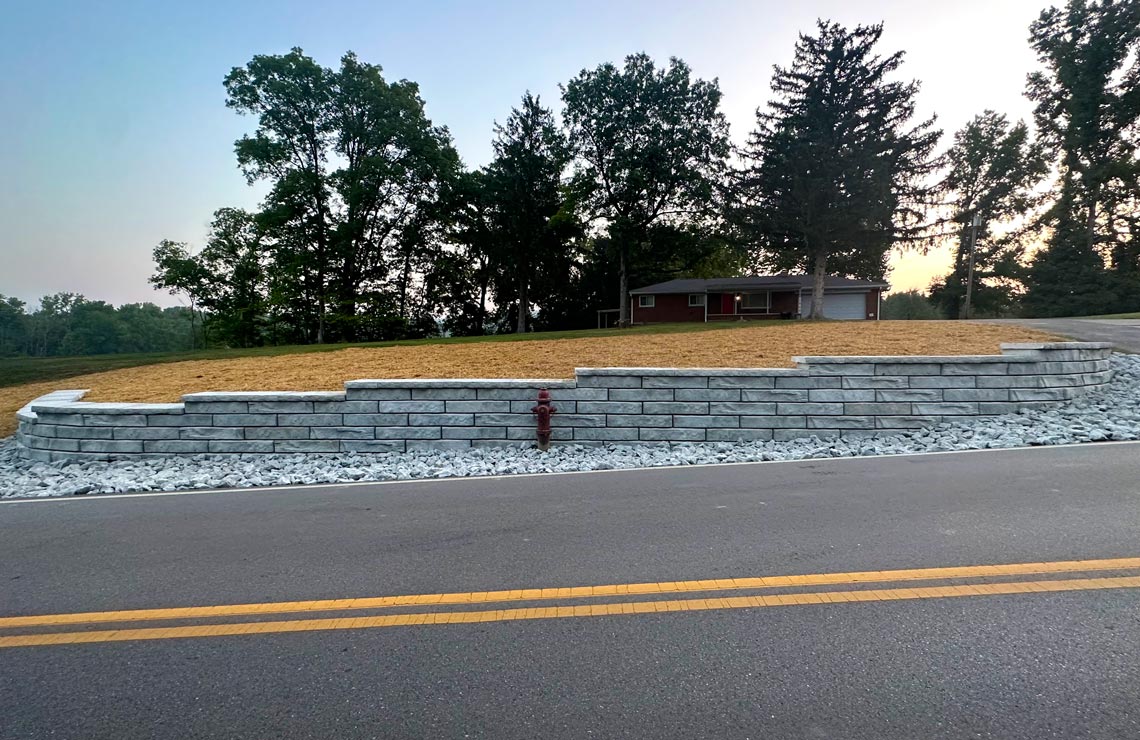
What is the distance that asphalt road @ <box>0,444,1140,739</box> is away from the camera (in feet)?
7.25

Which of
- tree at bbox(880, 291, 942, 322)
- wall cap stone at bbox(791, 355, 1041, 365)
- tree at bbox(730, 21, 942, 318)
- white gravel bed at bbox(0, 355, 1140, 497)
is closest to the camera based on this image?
white gravel bed at bbox(0, 355, 1140, 497)

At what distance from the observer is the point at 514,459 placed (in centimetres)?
702

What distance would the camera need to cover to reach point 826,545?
12.7 ft

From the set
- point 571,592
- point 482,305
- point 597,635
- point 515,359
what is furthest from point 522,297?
point 597,635

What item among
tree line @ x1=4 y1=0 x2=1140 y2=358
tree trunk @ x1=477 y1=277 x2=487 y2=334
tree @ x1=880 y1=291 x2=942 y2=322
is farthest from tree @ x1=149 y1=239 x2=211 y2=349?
tree @ x1=880 y1=291 x2=942 y2=322

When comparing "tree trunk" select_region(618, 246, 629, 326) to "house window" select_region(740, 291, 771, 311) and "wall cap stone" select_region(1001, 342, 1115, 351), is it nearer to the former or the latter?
"house window" select_region(740, 291, 771, 311)

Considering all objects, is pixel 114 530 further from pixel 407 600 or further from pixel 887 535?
pixel 887 535

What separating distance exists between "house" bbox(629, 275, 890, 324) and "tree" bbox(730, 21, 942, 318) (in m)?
7.60

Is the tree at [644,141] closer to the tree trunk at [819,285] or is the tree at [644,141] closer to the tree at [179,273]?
the tree trunk at [819,285]

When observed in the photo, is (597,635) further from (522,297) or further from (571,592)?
(522,297)

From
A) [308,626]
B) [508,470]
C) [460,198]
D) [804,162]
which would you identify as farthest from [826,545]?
[460,198]

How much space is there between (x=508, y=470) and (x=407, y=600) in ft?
10.9

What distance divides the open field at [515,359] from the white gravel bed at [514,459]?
6.21ft

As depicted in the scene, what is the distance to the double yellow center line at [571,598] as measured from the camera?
9.72 feet
